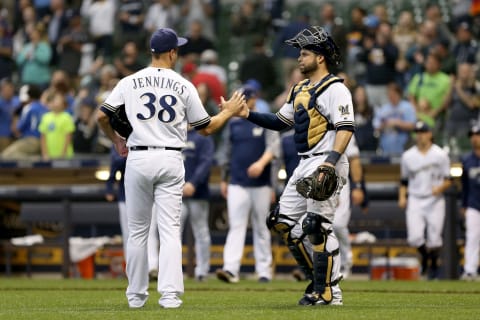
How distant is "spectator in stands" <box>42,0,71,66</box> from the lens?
2652 cm

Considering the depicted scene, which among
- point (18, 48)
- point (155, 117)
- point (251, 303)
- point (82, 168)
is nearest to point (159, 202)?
point (155, 117)

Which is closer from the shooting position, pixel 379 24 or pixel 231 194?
pixel 231 194

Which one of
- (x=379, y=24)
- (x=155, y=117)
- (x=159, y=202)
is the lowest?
(x=159, y=202)

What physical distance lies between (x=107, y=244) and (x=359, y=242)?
369 centimetres

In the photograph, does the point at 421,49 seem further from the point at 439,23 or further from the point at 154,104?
the point at 154,104

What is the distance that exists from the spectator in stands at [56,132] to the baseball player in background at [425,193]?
5.97m

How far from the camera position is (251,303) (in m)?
12.4

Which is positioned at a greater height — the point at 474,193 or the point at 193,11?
the point at 193,11

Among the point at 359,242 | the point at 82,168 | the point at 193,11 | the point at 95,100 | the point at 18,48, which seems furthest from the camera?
the point at 18,48

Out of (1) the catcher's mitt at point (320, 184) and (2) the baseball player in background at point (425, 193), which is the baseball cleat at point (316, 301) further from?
(2) the baseball player in background at point (425, 193)

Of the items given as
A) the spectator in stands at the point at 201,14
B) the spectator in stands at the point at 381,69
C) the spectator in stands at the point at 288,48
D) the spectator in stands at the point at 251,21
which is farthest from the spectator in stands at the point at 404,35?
the spectator in stands at the point at 201,14

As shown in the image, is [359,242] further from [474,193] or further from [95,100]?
[95,100]

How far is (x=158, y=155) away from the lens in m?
11.1

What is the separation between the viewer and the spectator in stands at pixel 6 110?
2270 centimetres
